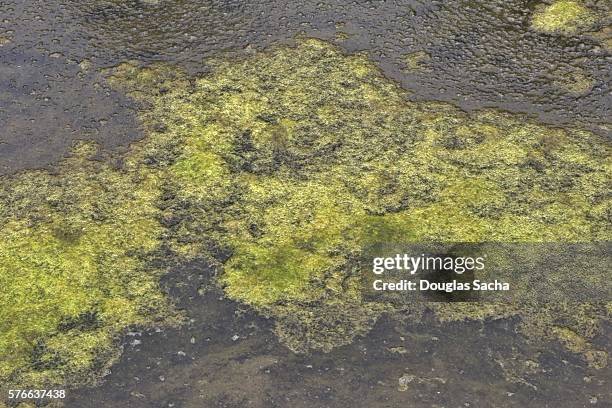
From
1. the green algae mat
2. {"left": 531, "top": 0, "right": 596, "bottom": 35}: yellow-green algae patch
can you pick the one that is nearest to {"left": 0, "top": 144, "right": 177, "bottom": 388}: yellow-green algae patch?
the green algae mat

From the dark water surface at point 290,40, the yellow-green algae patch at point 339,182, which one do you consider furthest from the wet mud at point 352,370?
the yellow-green algae patch at point 339,182

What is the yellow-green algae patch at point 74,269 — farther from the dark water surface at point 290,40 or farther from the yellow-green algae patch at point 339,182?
the yellow-green algae patch at point 339,182

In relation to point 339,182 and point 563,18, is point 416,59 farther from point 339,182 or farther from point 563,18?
point 339,182

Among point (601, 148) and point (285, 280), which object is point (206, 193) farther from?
point (601, 148)

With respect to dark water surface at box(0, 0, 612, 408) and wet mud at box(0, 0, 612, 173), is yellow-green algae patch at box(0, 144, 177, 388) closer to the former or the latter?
dark water surface at box(0, 0, 612, 408)

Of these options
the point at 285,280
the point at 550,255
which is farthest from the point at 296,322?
the point at 550,255
